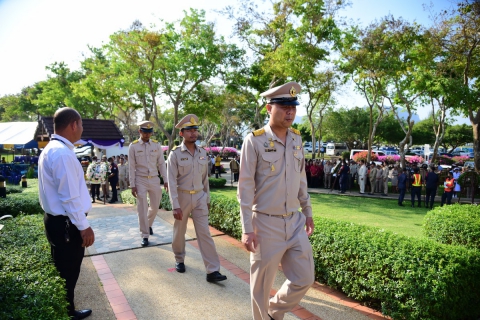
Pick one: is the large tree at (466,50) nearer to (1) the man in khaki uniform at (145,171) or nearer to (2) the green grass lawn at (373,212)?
(2) the green grass lawn at (373,212)

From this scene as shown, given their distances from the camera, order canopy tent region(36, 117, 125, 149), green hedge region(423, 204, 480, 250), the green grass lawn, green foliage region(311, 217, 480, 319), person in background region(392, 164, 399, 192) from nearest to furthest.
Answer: green foliage region(311, 217, 480, 319), green hedge region(423, 204, 480, 250), the green grass lawn, person in background region(392, 164, 399, 192), canopy tent region(36, 117, 125, 149)

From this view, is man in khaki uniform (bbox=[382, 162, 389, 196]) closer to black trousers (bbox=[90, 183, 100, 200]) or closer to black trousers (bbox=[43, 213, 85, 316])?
black trousers (bbox=[90, 183, 100, 200])

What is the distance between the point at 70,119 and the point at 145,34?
15612 mm

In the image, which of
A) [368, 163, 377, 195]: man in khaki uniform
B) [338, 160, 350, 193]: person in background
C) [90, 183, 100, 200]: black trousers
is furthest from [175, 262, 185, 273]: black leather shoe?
[368, 163, 377, 195]: man in khaki uniform

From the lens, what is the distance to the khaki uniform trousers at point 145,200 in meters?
5.96

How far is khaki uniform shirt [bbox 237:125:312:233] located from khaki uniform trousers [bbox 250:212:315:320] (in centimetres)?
13

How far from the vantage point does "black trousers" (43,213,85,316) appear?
10.3ft

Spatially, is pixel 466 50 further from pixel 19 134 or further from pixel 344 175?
pixel 19 134

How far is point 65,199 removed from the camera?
2959 millimetres

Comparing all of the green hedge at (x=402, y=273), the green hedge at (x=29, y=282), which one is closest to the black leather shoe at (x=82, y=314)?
the green hedge at (x=29, y=282)

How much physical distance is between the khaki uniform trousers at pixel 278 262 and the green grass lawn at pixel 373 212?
5.19 m

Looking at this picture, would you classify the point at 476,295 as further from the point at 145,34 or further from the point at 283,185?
the point at 145,34

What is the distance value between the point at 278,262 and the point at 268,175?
0.76 metres

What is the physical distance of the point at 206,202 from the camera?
15.4ft
